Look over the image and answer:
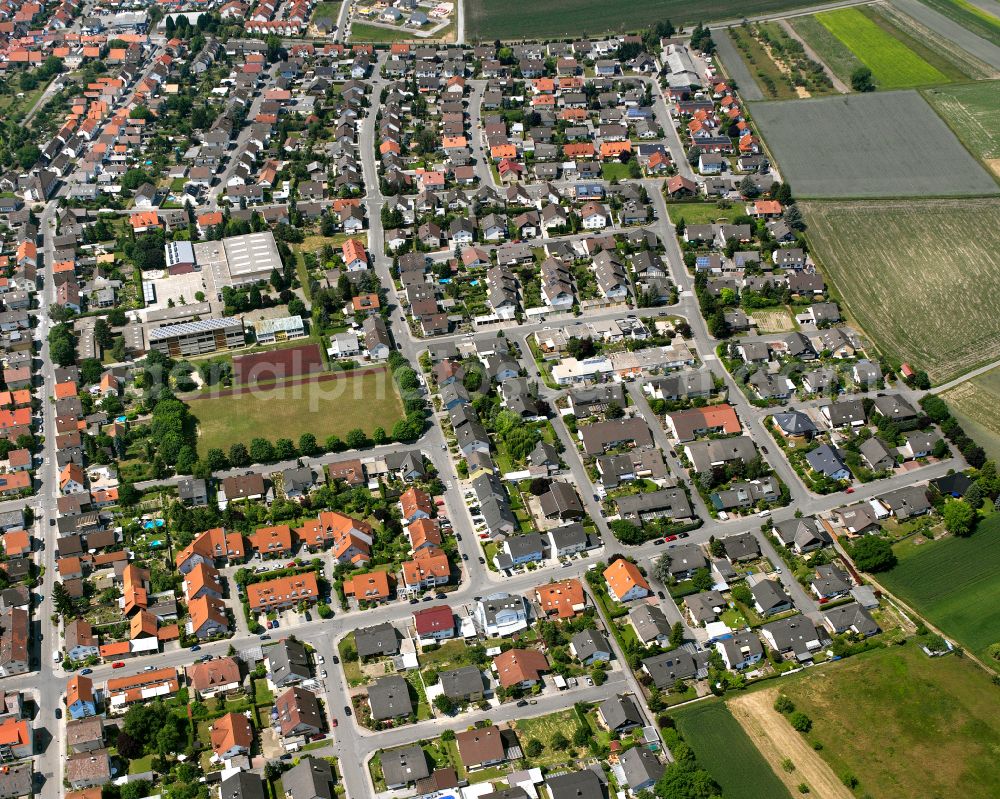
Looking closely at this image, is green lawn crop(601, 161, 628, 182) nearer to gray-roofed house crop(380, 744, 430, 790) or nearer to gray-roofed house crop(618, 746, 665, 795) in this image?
gray-roofed house crop(618, 746, 665, 795)

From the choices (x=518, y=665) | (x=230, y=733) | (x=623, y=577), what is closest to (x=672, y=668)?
(x=623, y=577)

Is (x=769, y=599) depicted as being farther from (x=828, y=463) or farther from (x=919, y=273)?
(x=919, y=273)

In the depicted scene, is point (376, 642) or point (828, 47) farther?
point (828, 47)

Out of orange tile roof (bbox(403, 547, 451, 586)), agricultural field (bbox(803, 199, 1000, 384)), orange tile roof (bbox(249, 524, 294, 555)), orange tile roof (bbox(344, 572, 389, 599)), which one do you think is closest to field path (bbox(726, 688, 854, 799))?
orange tile roof (bbox(403, 547, 451, 586))

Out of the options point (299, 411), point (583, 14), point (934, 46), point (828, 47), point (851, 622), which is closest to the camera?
point (851, 622)

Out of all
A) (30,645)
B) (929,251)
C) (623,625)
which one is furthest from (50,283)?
(929,251)

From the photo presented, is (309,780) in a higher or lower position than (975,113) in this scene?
lower

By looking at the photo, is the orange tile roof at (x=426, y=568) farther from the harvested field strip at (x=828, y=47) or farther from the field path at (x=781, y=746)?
the harvested field strip at (x=828, y=47)
